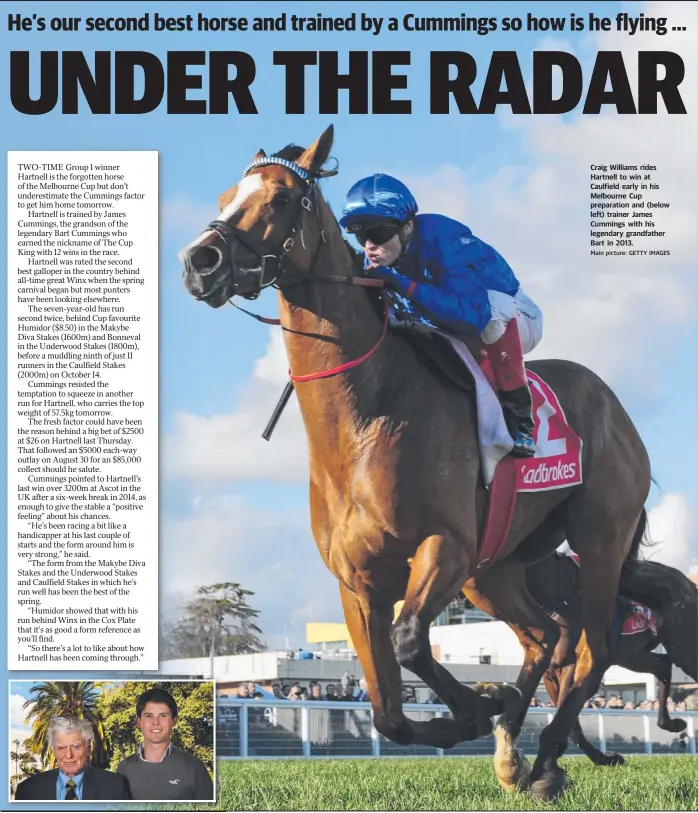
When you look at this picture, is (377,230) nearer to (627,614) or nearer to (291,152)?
(291,152)

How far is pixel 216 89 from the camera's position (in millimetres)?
6359

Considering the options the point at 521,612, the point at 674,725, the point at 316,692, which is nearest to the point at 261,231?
the point at 521,612

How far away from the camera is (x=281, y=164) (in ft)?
16.0

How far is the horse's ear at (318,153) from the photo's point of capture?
4.86 m

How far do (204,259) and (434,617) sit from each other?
1705mm

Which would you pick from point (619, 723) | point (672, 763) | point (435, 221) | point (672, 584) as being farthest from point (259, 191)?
point (619, 723)

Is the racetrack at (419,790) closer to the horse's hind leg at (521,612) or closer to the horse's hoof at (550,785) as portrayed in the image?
the horse's hoof at (550,785)

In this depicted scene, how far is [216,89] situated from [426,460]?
2.68 meters

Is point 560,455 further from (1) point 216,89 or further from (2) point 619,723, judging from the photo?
(2) point 619,723

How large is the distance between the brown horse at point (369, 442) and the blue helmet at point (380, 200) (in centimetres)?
23

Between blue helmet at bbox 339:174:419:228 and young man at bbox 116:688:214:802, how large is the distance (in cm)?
254

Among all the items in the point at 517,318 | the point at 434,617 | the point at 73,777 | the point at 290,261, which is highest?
the point at 290,261

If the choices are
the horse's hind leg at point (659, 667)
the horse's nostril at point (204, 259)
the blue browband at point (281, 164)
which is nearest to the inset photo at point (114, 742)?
the horse's nostril at point (204, 259)

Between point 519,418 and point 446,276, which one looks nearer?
point 446,276
